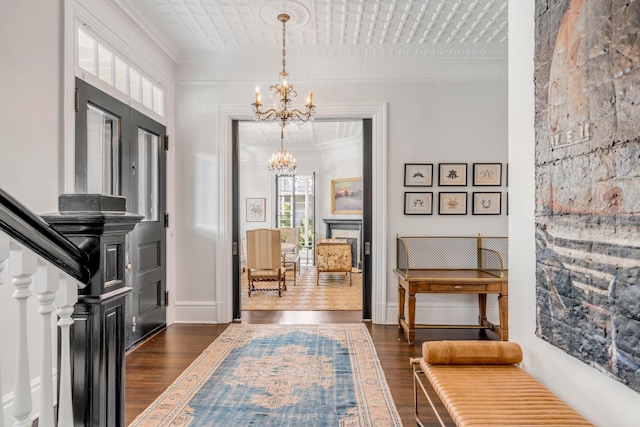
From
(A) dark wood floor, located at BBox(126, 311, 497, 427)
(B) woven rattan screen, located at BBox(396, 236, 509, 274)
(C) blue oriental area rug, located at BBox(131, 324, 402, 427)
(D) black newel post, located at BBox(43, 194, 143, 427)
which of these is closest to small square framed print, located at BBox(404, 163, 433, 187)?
(B) woven rattan screen, located at BBox(396, 236, 509, 274)

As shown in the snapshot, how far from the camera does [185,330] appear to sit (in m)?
3.88

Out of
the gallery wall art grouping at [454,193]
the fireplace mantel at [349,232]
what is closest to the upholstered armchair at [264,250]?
the gallery wall art grouping at [454,193]

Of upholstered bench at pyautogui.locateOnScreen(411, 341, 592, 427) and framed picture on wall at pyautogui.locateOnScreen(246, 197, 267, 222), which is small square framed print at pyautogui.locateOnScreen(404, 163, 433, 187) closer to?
upholstered bench at pyautogui.locateOnScreen(411, 341, 592, 427)

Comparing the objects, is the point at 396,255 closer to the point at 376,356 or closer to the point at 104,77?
the point at 376,356

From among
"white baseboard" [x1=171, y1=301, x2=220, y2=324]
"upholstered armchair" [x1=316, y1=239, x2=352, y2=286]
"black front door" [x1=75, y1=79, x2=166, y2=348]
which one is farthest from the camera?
"upholstered armchair" [x1=316, y1=239, x2=352, y2=286]

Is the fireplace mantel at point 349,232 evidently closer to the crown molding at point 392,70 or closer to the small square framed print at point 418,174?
the small square framed print at point 418,174

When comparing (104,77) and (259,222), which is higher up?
(104,77)

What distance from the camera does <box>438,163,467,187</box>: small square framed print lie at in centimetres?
406

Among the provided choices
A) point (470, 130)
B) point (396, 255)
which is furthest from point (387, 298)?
point (470, 130)

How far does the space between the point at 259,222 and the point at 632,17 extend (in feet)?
26.2

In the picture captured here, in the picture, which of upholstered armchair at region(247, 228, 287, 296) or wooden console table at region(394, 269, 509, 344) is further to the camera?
upholstered armchair at region(247, 228, 287, 296)

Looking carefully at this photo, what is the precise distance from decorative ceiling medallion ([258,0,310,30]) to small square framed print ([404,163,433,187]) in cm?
183

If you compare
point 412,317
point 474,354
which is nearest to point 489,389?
point 474,354

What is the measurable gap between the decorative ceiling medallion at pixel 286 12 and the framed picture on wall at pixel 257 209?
5594 mm
